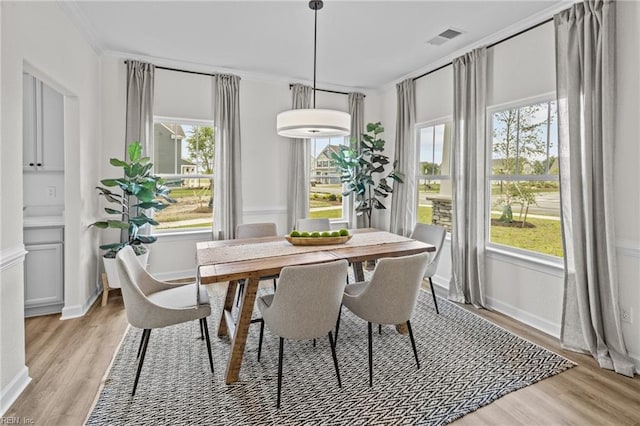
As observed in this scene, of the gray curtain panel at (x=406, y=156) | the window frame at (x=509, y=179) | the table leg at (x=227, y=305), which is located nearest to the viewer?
the table leg at (x=227, y=305)

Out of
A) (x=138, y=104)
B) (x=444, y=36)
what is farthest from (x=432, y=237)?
(x=138, y=104)

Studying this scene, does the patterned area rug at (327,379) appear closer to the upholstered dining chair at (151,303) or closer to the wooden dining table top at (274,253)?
the upholstered dining chair at (151,303)

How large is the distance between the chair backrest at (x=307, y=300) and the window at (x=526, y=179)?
2.38m

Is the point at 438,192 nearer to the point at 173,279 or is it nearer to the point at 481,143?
the point at 481,143

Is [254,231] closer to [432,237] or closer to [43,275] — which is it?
[432,237]

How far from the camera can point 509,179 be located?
349 cm

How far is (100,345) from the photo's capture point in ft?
9.16

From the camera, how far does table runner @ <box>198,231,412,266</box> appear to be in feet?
8.32

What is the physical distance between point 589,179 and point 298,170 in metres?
3.41

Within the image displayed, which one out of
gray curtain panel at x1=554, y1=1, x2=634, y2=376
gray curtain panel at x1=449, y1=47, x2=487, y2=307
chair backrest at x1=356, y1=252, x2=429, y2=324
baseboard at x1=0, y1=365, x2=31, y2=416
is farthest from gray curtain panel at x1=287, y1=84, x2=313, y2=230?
baseboard at x1=0, y1=365, x2=31, y2=416

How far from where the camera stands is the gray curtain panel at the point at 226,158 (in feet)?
14.8

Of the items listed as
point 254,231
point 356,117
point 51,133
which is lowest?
point 254,231

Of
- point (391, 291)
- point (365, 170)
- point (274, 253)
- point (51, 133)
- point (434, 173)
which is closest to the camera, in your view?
point (391, 291)

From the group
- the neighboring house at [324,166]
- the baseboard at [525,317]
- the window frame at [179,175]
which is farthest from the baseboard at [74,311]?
the baseboard at [525,317]
